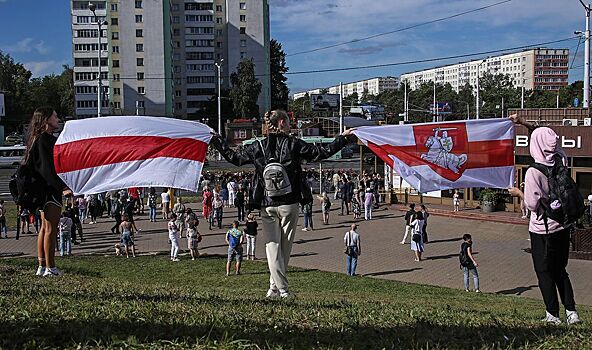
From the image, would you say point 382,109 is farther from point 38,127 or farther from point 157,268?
point 38,127

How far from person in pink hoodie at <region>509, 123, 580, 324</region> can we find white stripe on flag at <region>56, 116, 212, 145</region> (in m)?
3.80

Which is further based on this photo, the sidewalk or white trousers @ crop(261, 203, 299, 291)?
the sidewalk

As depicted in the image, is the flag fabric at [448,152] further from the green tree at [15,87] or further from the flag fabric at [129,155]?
the green tree at [15,87]

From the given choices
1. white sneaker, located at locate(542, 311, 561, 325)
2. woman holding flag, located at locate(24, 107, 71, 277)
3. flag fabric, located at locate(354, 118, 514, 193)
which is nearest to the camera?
white sneaker, located at locate(542, 311, 561, 325)

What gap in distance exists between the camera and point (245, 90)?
10475 centimetres

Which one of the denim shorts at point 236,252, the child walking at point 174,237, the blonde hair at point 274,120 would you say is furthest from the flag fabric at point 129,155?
the child walking at point 174,237

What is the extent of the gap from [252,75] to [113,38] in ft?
74.1

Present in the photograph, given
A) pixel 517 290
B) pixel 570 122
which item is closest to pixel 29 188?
pixel 517 290

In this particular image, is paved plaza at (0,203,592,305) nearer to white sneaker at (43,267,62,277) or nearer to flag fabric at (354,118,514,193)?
white sneaker at (43,267,62,277)

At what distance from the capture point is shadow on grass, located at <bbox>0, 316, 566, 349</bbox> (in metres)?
4.43

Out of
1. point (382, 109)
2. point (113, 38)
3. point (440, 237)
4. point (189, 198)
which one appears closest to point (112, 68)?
point (113, 38)

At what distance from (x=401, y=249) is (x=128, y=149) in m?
19.4

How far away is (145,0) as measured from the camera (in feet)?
330

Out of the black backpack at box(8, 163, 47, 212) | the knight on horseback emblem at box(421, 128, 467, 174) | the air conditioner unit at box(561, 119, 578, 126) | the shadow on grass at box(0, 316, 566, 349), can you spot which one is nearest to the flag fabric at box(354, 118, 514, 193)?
the knight on horseback emblem at box(421, 128, 467, 174)
